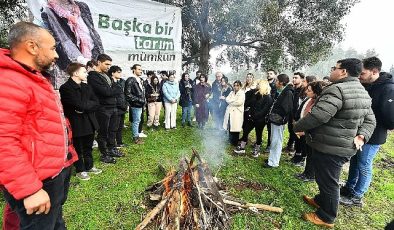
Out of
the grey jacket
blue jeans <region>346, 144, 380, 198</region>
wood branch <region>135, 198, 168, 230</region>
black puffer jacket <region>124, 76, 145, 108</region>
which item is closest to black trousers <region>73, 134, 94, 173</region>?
wood branch <region>135, 198, 168, 230</region>

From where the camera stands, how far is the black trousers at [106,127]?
5.35 m

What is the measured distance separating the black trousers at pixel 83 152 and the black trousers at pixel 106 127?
0.62 m

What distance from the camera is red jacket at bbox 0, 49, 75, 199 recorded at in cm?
168

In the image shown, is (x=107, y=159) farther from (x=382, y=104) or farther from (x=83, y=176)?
(x=382, y=104)

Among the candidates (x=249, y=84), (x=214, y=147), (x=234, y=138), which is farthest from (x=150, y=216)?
(x=249, y=84)

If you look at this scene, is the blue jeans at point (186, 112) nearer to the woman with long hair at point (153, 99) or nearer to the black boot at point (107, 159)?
the woman with long hair at point (153, 99)

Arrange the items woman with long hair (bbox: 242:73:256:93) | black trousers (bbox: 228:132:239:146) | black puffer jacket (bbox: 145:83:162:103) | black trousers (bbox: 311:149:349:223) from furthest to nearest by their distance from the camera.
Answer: black puffer jacket (bbox: 145:83:162:103) → black trousers (bbox: 228:132:239:146) → woman with long hair (bbox: 242:73:256:93) → black trousers (bbox: 311:149:349:223)

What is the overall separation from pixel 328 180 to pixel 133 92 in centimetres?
523

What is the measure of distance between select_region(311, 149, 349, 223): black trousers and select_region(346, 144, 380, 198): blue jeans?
988mm

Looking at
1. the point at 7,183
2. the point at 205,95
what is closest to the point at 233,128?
the point at 205,95

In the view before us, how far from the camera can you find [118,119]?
5945 millimetres

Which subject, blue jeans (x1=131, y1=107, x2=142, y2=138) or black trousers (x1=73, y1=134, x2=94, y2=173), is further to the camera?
blue jeans (x1=131, y1=107, x2=142, y2=138)

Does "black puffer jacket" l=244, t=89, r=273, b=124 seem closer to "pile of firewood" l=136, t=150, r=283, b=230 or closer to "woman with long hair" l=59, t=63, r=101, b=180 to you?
"pile of firewood" l=136, t=150, r=283, b=230

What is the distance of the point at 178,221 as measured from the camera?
3311 millimetres
